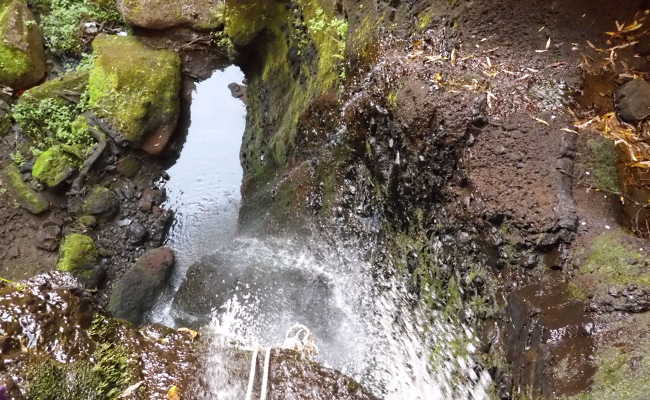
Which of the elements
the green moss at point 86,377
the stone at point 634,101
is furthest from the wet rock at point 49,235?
the stone at point 634,101

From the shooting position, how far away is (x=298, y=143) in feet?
16.3

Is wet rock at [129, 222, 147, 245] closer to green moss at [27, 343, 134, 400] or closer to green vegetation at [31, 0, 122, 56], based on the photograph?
green vegetation at [31, 0, 122, 56]

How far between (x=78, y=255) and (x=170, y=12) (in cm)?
384

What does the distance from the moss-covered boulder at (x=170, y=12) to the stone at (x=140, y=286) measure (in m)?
3.55

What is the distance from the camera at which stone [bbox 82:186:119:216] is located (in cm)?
653

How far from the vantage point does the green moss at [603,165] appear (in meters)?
2.69

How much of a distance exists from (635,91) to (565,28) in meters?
0.64

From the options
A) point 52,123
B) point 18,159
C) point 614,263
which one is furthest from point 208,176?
point 614,263

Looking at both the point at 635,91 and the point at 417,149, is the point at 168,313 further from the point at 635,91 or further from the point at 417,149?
the point at 635,91

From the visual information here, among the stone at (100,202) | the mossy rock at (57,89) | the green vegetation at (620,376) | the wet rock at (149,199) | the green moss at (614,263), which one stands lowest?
the green vegetation at (620,376)

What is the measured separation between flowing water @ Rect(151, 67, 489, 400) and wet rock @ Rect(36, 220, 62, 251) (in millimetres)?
1540

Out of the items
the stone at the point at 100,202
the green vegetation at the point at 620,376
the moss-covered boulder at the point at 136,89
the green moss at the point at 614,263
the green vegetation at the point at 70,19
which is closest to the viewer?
the green vegetation at the point at 620,376

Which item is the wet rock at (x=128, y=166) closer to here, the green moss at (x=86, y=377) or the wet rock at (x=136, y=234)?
the wet rock at (x=136, y=234)

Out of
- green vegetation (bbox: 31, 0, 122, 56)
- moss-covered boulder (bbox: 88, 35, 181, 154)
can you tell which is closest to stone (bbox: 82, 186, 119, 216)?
moss-covered boulder (bbox: 88, 35, 181, 154)
